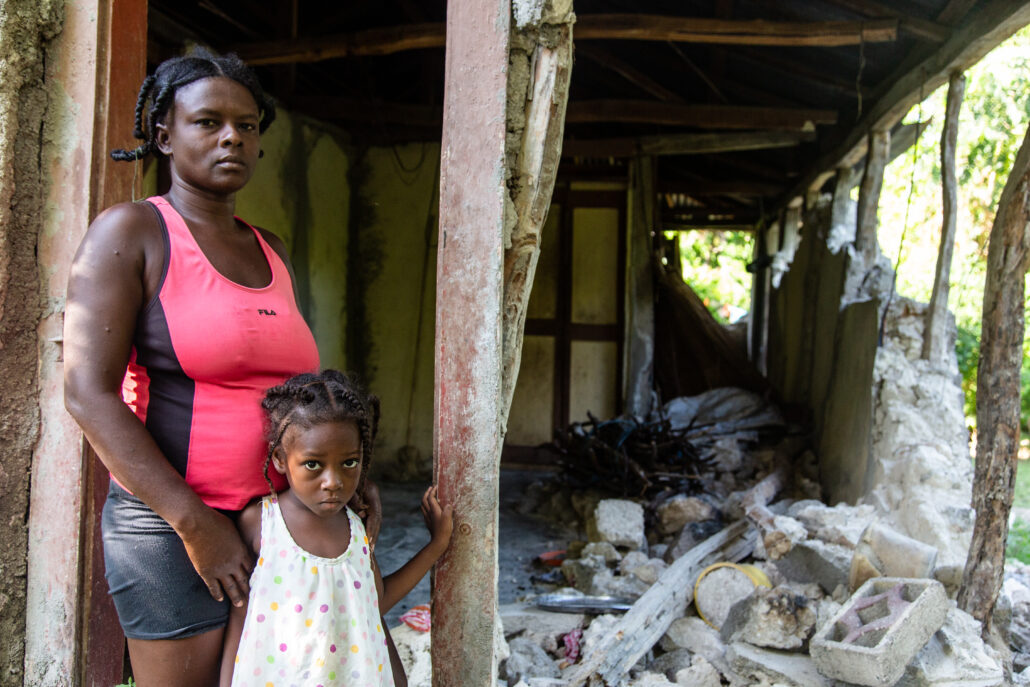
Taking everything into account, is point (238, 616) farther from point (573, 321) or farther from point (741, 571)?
point (573, 321)

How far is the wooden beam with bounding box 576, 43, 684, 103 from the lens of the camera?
19.5 feet

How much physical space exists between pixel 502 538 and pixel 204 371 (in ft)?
13.5

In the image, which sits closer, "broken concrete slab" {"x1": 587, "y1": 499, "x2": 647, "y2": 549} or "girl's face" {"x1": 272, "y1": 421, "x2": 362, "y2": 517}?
"girl's face" {"x1": 272, "y1": 421, "x2": 362, "y2": 517}

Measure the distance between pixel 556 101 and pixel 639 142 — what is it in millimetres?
5464

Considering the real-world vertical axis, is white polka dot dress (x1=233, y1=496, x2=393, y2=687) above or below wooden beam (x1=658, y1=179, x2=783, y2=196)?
below

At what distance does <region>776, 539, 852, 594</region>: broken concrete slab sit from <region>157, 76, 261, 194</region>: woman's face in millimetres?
3424

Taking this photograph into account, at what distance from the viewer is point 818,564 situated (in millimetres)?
3990

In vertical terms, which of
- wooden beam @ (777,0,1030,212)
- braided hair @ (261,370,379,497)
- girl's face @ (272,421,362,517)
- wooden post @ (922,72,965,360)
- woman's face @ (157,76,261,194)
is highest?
wooden beam @ (777,0,1030,212)

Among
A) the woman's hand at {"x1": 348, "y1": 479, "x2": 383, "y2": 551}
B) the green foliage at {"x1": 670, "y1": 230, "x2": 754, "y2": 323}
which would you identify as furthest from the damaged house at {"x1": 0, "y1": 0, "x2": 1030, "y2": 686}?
the green foliage at {"x1": 670, "y1": 230, "x2": 754, "y2": 323}

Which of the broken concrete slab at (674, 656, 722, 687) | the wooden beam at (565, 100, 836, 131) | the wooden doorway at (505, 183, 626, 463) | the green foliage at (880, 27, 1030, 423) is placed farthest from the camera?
the green foliage at (880, 27, 1030, 423)

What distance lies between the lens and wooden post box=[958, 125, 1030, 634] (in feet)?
11.4

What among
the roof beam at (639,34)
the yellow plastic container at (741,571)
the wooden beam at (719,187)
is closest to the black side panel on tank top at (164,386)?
the yellow plastic container at (741,571)

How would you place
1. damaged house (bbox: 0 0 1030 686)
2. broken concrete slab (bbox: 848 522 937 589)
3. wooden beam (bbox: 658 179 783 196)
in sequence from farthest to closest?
wooden beam (bbox: 658 179 783 196) → broken concrete slab (bbox: 848 522 937 589) → damaged house (bbox: 0 0 1030 686)

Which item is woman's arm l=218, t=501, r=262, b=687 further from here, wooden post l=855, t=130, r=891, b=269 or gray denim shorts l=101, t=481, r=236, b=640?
wooden post l=855, t=130, r=891, b=269
